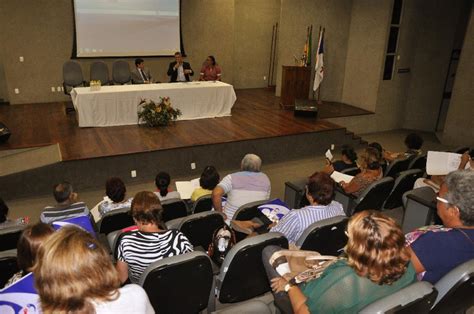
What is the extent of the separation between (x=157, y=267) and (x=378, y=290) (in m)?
1.05

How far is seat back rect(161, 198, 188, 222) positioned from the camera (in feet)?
10.7

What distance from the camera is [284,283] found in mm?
1864

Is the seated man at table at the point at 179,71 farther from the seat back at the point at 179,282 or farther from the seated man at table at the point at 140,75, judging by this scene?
the seat back at the point at 179,282

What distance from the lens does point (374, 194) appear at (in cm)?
361

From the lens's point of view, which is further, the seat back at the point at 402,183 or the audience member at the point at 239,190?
the seat back at the point at 402,183

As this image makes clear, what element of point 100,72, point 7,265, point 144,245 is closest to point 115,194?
point 7,265

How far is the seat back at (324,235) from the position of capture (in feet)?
7.78

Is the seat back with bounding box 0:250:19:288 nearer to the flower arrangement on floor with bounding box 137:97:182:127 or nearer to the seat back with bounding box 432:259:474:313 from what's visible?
the seat back with bounding box 432:259:474:313

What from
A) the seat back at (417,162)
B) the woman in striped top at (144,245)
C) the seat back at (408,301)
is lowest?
the seat back at (417,162)

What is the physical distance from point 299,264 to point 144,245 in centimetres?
88

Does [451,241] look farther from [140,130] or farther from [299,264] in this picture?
[140,130]

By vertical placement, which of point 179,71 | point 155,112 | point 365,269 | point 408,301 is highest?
point 179,71

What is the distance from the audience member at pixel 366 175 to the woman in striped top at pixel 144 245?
7.37ft

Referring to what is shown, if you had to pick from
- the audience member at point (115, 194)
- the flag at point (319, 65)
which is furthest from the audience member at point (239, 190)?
the flag at point (319, 65)
